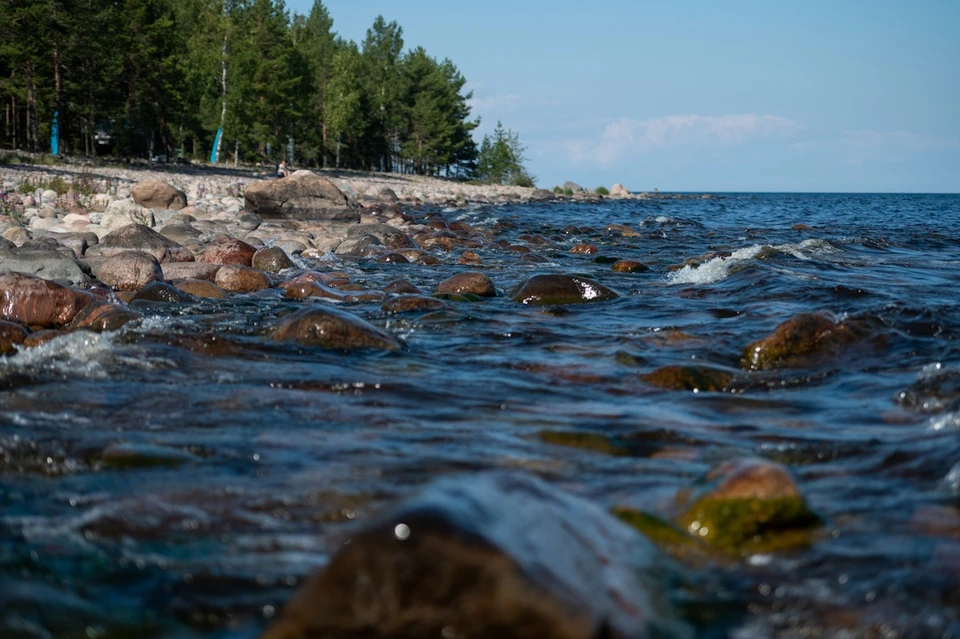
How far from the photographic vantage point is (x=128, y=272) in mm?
9633

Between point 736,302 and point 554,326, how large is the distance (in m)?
2.36

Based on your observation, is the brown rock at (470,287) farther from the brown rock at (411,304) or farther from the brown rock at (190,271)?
the brown rock at (190,271)

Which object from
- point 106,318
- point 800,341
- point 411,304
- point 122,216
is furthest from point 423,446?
point 122,216

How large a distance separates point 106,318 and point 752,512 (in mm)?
5550

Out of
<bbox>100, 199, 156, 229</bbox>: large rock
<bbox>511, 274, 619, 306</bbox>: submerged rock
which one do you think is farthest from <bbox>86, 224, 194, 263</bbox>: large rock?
<bbox>511, 274, 619, 306</bbox>: submerged rock

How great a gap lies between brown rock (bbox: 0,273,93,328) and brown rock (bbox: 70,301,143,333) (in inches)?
12.5

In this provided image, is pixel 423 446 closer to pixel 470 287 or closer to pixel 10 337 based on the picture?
pixel 10 337

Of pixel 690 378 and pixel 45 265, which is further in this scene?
pixel 45 265

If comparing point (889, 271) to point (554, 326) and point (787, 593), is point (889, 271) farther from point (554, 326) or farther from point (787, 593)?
point (787, 593)

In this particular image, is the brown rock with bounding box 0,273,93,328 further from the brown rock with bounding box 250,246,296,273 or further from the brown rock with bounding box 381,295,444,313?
the brown rock with bounding box 250,246,296,273

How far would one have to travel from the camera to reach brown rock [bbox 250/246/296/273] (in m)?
11.8

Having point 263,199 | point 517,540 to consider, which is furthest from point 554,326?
point 263,199

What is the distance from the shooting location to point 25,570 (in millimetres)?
2641

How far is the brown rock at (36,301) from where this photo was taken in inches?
281
